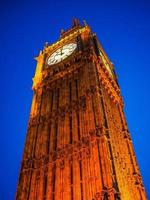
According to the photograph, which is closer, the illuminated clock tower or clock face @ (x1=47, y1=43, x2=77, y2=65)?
the illuminated clock tower

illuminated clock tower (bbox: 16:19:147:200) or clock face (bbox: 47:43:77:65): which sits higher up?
clock face (bbox: 47:43:77:65)

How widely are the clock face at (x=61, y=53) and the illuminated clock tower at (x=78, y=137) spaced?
0.17m

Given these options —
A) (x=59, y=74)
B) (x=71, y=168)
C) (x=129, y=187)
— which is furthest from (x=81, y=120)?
(x=59, y=74)

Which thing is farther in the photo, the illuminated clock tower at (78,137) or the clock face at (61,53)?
the clock face at (61,53)

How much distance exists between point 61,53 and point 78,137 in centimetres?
1636

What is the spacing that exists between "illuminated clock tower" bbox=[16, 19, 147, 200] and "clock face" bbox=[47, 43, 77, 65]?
175 millimetres

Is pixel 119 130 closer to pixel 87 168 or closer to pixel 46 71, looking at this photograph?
pixel 87 168

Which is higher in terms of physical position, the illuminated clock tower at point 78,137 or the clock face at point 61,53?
the clock face at point 61,53

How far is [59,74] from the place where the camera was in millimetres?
39062

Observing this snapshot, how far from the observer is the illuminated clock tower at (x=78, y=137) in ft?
82.5

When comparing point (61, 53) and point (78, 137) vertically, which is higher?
point (61, 53)

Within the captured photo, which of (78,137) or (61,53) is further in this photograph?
(61,53)

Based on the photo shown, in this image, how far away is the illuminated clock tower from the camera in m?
25.2

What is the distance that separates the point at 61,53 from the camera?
42.7m
